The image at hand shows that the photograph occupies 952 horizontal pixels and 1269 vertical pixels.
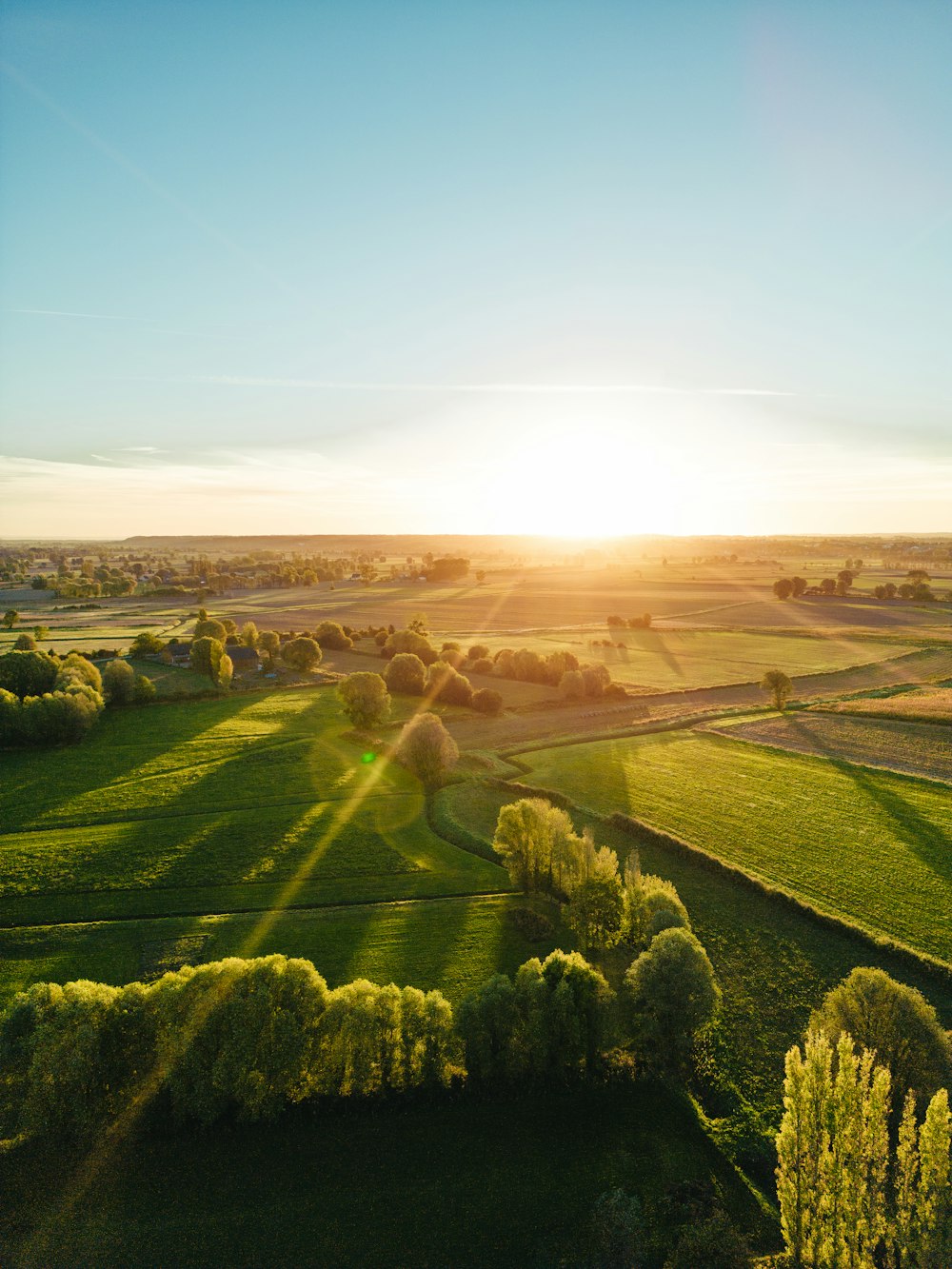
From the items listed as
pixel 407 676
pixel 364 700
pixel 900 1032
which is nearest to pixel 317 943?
pixel 900 1032

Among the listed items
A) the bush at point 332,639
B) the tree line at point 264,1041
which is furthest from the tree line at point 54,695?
the tree line at point 264,1041

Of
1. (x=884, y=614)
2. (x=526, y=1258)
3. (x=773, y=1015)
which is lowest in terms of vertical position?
(x=526, y=1258)

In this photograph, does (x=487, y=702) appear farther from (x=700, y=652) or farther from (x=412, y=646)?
(x=700, y=652)

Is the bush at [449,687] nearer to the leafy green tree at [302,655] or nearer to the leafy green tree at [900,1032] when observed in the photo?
the leafy green tree at [302,655]

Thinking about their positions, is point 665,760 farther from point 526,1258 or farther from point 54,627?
point 54,627

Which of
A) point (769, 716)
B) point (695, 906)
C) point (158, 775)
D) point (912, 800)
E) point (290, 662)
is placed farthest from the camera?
point (290, 662)

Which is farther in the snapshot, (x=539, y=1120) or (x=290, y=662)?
(x=290, y=662)

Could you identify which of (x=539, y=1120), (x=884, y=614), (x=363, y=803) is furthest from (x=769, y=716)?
(x=884, y=614)
